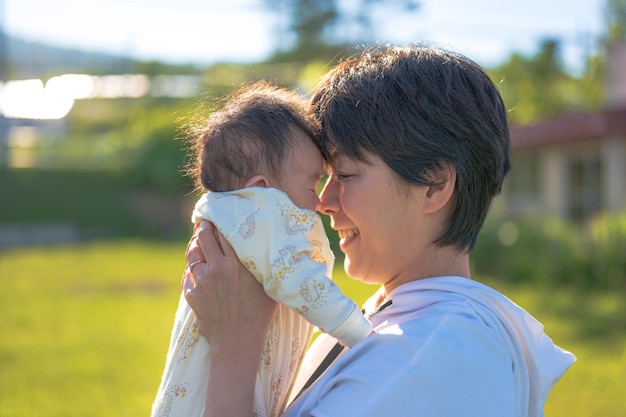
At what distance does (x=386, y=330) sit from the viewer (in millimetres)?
1787

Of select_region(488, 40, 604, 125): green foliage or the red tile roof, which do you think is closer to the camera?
the red tile roof

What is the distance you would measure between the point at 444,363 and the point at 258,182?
26.6 inches

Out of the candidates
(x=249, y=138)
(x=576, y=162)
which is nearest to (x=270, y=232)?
(x=249, y=138)

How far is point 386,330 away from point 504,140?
1.93 feet

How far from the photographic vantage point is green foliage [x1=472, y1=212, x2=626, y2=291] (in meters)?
12.2

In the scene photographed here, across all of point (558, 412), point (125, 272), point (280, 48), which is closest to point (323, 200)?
point (558, 412)

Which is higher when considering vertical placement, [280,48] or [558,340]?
[280,48]

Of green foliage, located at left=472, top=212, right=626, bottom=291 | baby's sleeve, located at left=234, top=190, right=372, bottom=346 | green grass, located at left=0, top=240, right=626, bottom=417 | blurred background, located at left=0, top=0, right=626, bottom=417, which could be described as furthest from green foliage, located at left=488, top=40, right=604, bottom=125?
baby's sleeve, located at left=234, top=190, right=372, bottom=346

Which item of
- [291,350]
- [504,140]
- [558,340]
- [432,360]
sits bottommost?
[558,340]

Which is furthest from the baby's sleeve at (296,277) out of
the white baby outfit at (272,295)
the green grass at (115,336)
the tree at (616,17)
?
the tree at (616,17)

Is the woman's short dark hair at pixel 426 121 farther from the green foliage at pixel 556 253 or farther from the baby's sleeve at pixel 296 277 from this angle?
the green foliage at pixel 556 253

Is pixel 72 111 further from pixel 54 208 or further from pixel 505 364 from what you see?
pixel 505 364

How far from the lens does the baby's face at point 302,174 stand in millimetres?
2020

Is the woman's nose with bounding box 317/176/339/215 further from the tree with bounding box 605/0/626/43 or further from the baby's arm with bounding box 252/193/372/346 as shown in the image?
the tree with bounding box 605/0/626/43
